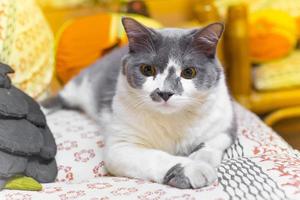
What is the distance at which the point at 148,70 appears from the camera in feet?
3.74

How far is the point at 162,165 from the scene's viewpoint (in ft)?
3.66

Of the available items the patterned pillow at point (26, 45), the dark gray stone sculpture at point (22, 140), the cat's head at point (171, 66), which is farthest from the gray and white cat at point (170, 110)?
the patterned pillow at point (26, 45)

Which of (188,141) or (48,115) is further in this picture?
(48,115)

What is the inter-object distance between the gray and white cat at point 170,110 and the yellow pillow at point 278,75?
2.54 feet

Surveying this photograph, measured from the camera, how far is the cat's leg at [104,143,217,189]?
3.42 feet

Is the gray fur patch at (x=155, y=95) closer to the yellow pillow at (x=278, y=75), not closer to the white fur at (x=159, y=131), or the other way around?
the white fur at (x=159, y=131)

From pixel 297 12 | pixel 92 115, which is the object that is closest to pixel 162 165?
pixel 92 115

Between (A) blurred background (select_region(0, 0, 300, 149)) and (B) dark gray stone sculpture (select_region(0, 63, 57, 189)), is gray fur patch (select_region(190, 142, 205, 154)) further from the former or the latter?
(A) blurred background (select_region(0, 0, 300, 149))

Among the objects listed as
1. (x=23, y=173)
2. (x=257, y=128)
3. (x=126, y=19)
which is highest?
(x=126, y=19)

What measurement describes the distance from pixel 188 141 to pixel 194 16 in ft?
4.54

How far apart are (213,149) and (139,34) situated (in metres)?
0.34

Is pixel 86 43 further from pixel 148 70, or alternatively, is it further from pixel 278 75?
pixel 148 70

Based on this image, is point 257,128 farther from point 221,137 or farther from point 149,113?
point 149,113

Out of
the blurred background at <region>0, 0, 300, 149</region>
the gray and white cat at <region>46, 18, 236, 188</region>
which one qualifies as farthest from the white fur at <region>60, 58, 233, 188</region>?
the blurred background at <region>0, 0, 300, 149</region>
